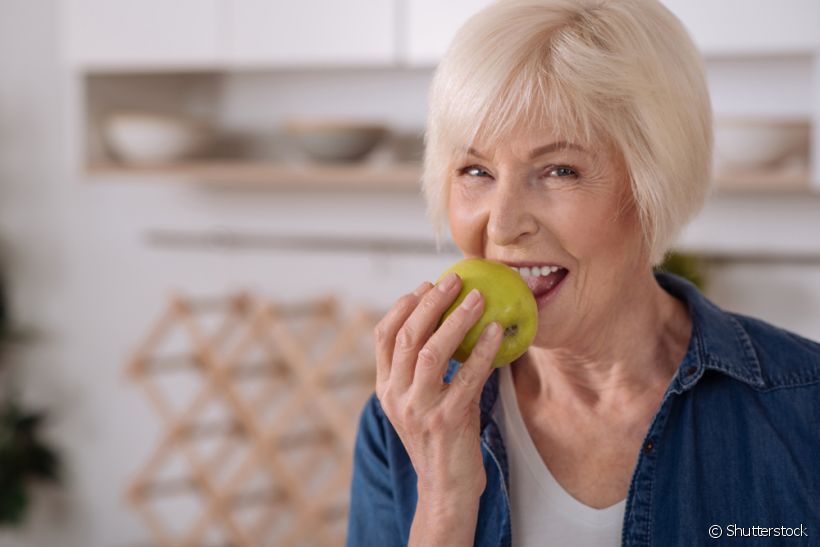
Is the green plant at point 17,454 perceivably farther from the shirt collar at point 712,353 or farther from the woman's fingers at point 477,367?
the woman's fingers at point 477,367

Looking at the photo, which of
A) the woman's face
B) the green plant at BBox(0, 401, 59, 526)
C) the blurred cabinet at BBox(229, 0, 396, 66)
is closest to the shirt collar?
the woman's face

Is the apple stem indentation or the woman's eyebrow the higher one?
the woman's eyebrow

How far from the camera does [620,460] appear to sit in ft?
4.18

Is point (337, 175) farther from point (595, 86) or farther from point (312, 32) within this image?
point (595, 86)

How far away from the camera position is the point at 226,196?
305cm

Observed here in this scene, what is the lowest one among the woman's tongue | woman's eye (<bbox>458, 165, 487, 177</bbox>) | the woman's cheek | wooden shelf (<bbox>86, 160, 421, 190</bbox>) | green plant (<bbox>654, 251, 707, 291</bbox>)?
green plant (<bbox>654, 251, 707, 291</bbox>)

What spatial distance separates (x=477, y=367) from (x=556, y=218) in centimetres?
19

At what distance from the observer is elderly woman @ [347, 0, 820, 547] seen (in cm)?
117

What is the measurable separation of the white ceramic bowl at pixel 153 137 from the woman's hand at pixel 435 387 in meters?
1.67

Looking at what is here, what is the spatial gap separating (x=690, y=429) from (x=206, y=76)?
213 cm

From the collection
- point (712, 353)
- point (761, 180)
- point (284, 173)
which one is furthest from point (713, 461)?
point (284, 173)

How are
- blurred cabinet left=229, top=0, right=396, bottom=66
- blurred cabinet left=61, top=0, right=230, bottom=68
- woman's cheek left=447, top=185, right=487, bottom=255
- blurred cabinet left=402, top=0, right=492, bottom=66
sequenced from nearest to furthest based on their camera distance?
woman's cheek left=447, top=185, right=487, bottom=255 < blurred cabinet left=402, top=0, right=492, bottom=66 < blurred cabinet left=229, top=0, right=396, bottom=66 < blurred cabinet left=61, top=0, right=230, bottom=68

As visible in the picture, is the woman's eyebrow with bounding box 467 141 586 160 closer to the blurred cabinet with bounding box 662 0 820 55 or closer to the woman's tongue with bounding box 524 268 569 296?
the woman's tongue with bounding box 524 268 569 296

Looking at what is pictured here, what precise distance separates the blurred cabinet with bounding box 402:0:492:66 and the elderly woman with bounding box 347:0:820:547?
44.6 inches
